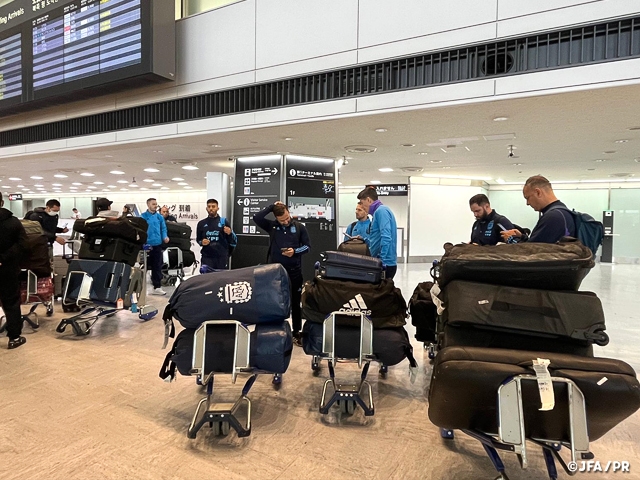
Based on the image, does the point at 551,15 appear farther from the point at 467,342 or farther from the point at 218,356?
the point at 218,356

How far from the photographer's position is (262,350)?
226 centimetres

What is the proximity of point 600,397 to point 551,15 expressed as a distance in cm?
357

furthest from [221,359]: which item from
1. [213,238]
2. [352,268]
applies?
[213,238]

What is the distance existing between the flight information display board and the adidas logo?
4749 mm

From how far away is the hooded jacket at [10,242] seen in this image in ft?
12.3

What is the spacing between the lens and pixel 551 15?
360 cm

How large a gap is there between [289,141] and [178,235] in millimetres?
3280

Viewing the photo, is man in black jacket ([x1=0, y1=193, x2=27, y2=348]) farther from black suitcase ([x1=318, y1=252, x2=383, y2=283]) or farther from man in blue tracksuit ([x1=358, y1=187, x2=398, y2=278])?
man in blue tracksuit ([x1=358, y1=187, x2=398, y2=278])

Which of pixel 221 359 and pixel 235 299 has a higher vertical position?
pixel 235 299

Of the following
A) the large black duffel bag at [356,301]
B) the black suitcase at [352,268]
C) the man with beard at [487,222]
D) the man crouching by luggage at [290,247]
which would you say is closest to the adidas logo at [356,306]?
the large black duffel bag at [356,301]

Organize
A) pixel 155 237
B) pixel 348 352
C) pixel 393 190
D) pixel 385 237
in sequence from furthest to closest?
1. pixel 393 190
2. pixel 155 237
3. pixel 385 237
4. pixel 348 352

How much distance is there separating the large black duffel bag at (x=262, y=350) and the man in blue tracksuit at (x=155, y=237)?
457 centimetres

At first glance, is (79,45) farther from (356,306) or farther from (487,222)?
(487,222)

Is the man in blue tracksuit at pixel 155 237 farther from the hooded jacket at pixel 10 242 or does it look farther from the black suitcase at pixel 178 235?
the hooded jacket at pixel 10 242
